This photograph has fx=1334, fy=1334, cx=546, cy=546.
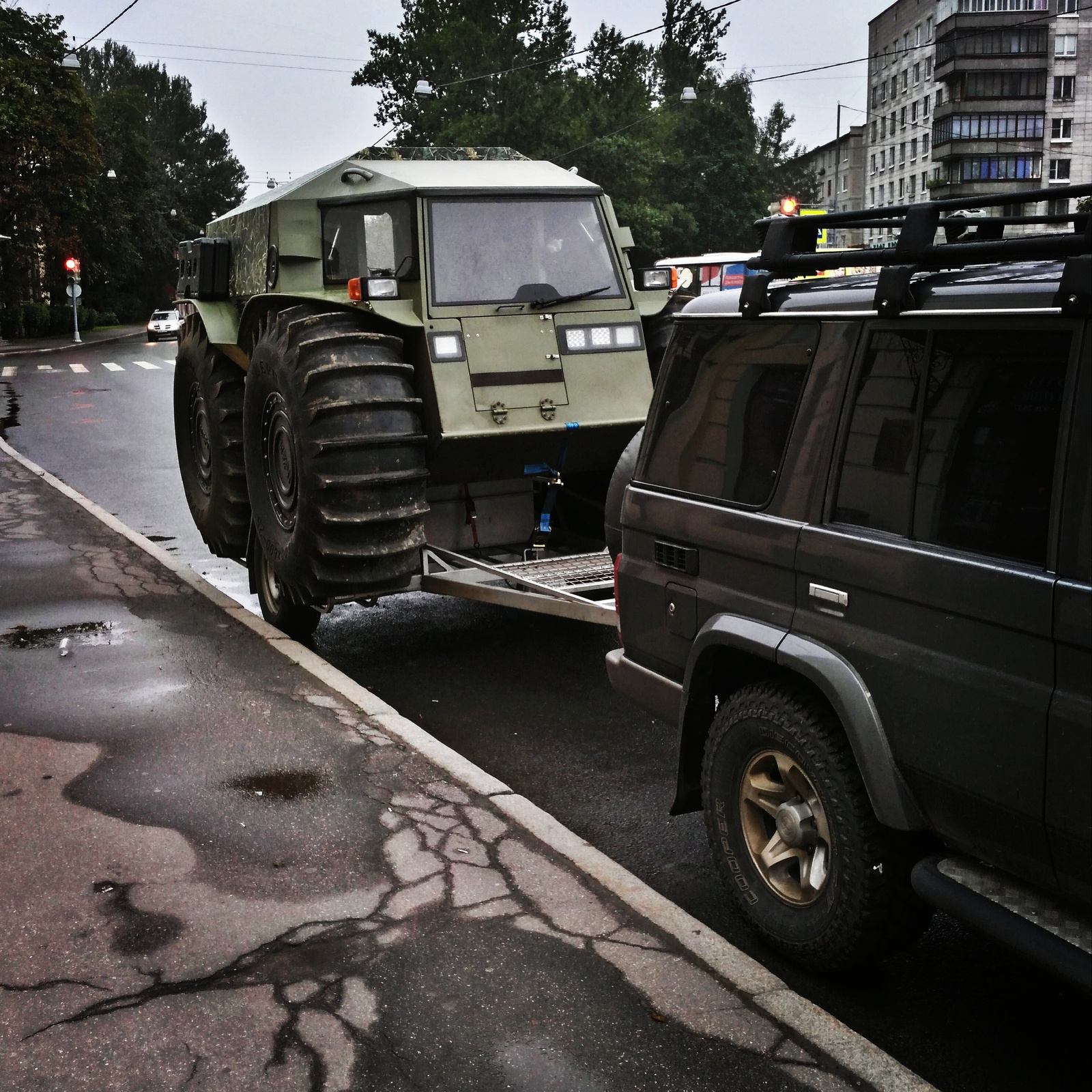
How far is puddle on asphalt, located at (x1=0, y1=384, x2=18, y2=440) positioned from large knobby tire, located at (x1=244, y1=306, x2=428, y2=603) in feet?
49.4

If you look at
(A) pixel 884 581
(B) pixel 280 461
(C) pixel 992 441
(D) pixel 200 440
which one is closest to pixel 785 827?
(A) pixel 884 581

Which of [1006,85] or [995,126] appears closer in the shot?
[1006,85]

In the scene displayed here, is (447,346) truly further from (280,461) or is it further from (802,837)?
(802,837)

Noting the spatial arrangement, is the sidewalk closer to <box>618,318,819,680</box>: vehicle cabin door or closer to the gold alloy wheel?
<box>618,318,819,680</box>: vehicle cabin door

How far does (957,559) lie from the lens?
3.37 meters

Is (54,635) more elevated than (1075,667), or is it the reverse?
(1075,667)

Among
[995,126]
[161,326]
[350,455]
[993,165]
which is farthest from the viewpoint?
[993,165]

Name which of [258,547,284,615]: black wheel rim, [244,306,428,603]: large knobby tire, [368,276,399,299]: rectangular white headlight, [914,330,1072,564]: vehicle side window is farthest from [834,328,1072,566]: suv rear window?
[258,547,284,615]: black wheel rim

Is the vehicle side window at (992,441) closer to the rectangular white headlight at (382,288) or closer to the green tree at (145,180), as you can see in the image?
the rectangular white headlight at (382,288)

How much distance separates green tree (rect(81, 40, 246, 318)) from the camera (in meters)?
67.8

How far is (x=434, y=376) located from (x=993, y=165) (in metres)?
96.7

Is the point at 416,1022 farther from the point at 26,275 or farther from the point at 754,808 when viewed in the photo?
the point at 26,275

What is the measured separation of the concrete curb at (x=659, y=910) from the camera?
3.57 meters

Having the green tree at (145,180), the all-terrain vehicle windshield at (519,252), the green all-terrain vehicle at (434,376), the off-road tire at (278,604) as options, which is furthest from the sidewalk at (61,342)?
the all-terrain vehicle windshield at (519,252)
